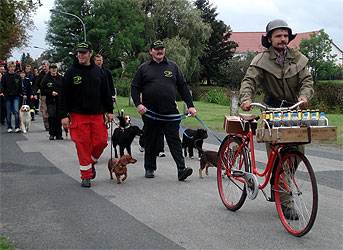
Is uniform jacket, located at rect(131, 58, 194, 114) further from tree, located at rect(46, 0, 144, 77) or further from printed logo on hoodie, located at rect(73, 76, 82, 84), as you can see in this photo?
tree, located at rect(46, 0, 144, 77)

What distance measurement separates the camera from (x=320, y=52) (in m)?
78.2

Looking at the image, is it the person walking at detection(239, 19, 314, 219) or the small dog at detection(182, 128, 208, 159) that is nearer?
the person walking at detection(239, 19, 314, 219)

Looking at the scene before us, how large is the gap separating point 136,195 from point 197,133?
3066 mm

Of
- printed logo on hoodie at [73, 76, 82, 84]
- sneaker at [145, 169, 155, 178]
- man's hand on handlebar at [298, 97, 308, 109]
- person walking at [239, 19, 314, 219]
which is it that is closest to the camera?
man's hand on handlebar at [298, 97, 308, 109]

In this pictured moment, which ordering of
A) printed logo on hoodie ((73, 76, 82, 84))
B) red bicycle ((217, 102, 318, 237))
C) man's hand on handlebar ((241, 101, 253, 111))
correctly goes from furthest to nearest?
printed logo on hoodie ((73, 76, 82, 84)) < man's hand on handlebar ((241, 101, 253, 111)) < red bicycle ((217, 102, 318, 237))

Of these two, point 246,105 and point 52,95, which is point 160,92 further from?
point 52,95

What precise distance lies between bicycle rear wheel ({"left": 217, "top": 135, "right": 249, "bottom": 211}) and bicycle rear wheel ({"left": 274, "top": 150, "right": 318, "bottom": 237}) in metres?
0.60

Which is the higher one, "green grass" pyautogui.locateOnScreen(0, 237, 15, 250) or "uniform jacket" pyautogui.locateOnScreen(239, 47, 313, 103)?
"uniform jacket" pyautogui.locateOnScreen(239, 47, 313, 103)

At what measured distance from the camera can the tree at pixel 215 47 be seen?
71.6m

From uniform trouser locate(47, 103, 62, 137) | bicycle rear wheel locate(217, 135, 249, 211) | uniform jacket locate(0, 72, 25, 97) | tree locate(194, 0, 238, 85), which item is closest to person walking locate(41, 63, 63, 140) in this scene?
uniform trouser locate(47, 103, 62, 137)

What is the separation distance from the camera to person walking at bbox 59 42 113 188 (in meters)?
7.27

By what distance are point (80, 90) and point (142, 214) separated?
8.43ft

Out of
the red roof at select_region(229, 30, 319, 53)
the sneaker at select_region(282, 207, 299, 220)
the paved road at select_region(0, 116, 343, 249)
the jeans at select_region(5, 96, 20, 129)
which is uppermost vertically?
the red roof at select_region(229, 30, 319, 53)

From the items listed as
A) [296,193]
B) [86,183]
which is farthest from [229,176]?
[86,183]
